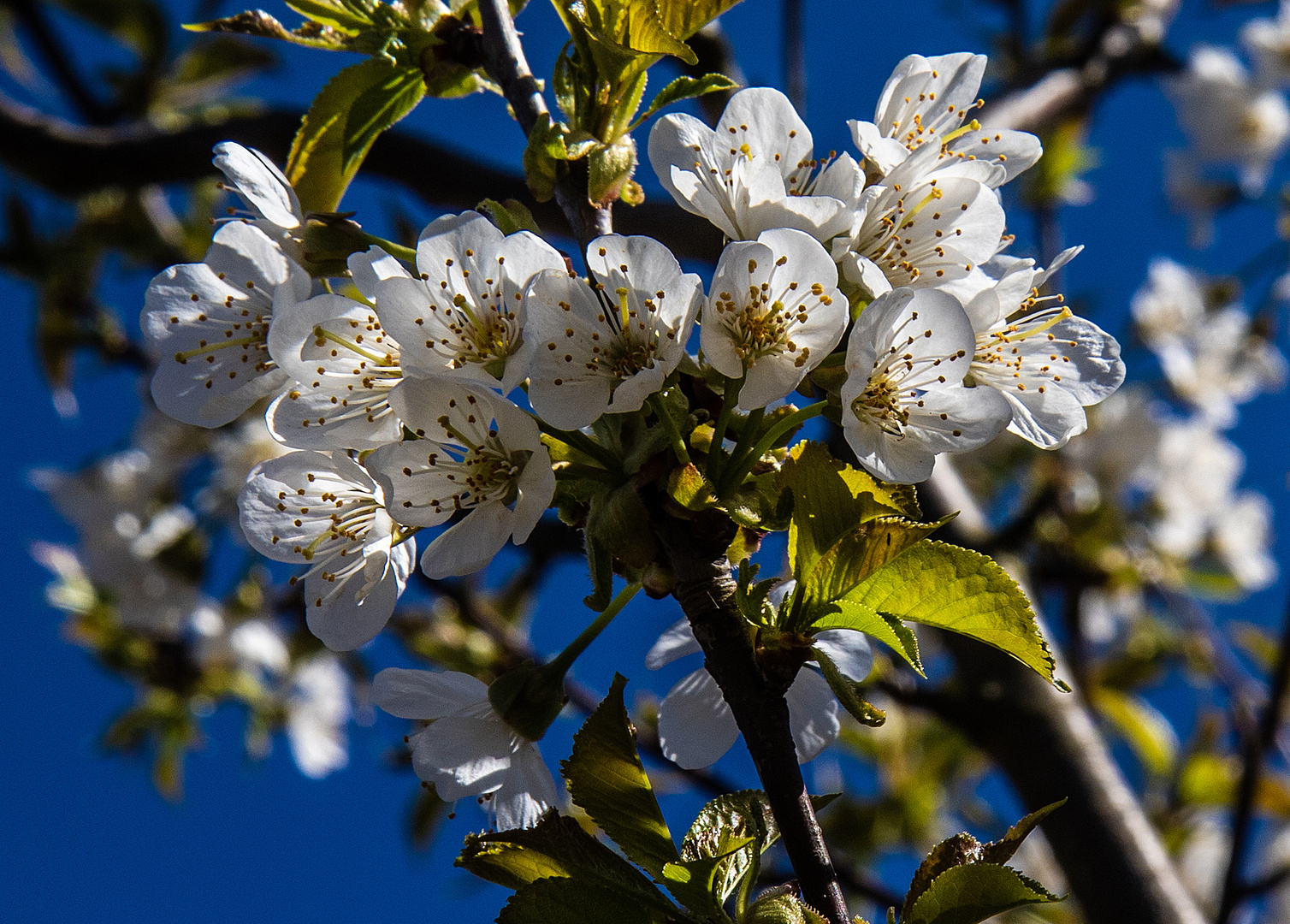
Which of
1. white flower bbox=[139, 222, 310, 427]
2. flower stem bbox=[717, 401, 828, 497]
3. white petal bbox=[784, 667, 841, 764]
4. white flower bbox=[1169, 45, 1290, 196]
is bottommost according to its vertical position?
white flower bbox=[1169, 45, 1290, 196]

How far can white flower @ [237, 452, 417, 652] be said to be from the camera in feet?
3.08

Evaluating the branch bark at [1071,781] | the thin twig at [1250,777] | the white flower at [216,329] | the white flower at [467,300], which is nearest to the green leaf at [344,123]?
the white flower at [216,329]

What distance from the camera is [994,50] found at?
11.9 feet

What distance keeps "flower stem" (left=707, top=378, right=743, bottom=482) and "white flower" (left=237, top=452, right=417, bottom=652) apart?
317 millimetres

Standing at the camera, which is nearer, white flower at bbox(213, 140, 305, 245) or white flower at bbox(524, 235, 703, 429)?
white flower at bbox(524, 235, 703, 429)

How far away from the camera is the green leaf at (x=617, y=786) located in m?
0.83

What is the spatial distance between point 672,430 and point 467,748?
0.35 meters

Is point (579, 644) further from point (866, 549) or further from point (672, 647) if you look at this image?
point (866, 549)

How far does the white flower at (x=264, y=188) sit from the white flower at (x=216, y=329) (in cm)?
2

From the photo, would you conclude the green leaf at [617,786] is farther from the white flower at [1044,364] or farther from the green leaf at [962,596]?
the white flower at [1044,364]

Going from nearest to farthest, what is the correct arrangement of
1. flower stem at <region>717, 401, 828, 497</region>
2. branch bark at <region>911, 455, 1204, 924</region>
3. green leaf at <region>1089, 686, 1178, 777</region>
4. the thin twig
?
1. flower stem at <region>717, 401, 828, 497</region>
2. the thin twig
3. branch bark at <region>911, 455, 1204, 924</region>
4. green leaf at <region>1089, 686, 1178, 777</region>

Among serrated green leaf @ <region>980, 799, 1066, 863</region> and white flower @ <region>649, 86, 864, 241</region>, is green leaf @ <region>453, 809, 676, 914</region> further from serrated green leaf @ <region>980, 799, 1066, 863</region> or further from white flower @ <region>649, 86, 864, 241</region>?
white flower @ <region>649, 86, 864, 241</region>

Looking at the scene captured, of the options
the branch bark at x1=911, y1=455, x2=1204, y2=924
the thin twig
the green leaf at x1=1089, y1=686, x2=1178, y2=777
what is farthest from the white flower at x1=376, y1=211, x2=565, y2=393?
the green leaf at x1=1089, y1=686, x2=1178, y2=777

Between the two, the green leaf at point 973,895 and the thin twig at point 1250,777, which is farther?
the thin twig at point 1250,777
